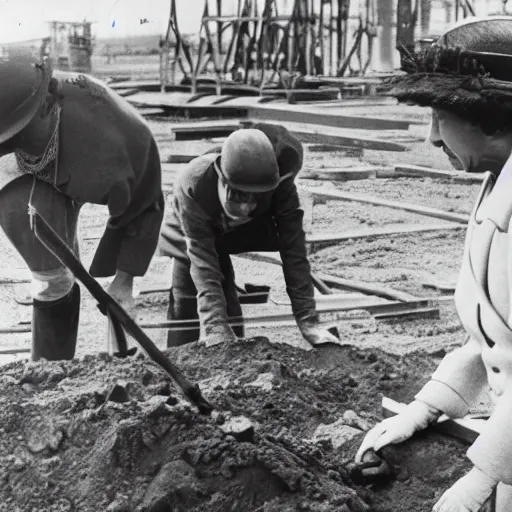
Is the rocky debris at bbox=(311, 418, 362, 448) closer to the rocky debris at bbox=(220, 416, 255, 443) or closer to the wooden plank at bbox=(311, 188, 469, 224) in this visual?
the rocky debris at bbox=(220, 416, 255, 443)

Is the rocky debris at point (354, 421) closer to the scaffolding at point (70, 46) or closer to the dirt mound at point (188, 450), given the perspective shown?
the dirt mound at point (188, 450)

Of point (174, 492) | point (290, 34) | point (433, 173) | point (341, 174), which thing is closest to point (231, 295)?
point (174, 492)

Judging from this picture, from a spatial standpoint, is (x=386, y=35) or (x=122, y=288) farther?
(x=386, y=35)

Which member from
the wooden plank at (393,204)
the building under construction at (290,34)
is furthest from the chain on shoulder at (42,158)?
the wooden plank at (393,204)

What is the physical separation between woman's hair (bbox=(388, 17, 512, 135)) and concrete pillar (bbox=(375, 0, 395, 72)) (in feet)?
16.3

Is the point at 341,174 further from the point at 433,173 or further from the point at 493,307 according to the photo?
the point at 493,307

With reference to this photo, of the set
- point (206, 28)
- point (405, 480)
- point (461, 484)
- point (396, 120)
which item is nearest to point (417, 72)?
point (461, 484)

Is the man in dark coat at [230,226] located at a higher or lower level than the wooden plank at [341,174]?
higher

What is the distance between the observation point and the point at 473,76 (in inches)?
116

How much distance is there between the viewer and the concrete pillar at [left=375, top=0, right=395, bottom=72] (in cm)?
794

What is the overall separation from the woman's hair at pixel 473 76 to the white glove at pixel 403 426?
1000 mm

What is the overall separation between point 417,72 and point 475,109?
27cm

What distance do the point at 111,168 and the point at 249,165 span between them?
662 millimetres

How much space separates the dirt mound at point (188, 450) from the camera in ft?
11.9
